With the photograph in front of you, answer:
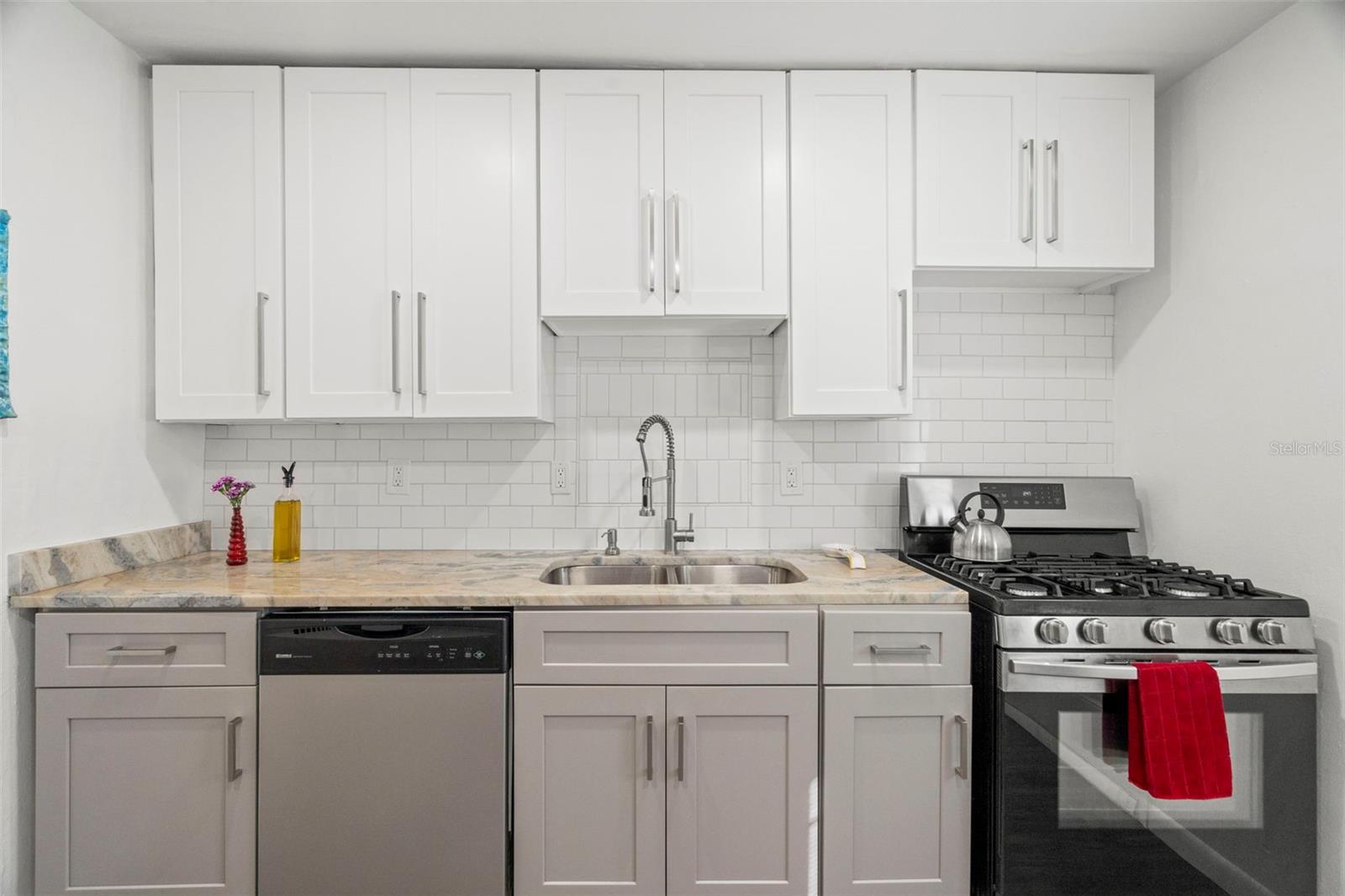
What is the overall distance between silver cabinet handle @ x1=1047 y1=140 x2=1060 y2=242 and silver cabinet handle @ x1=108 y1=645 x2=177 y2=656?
271 centimetres

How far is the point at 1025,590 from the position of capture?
1.91m

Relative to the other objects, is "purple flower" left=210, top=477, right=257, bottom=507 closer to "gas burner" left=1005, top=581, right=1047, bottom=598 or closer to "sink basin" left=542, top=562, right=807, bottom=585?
"sink basin" left=542, top=562, right=807, bottom=585

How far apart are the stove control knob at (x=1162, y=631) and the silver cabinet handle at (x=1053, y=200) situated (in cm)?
116

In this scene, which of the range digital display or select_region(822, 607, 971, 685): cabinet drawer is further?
the range digital display

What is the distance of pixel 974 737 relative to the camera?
195 cm

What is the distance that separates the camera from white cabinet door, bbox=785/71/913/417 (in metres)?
2.26

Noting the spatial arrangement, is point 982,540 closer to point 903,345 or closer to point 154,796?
point 903,345

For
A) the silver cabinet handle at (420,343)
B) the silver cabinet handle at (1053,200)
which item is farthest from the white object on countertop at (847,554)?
the silver cabinet handle at (420,343)

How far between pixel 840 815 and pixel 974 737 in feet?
1.34

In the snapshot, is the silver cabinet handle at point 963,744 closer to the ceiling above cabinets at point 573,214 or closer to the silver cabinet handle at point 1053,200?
the ceiling above cabinets at point 573,214

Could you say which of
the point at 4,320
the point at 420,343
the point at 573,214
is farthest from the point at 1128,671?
the point at 4,320

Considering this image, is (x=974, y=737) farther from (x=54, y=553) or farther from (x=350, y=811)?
(x=54, y=553)

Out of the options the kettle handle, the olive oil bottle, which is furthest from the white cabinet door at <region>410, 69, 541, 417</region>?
the kettle handle

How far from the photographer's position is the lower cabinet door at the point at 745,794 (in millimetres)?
1891
